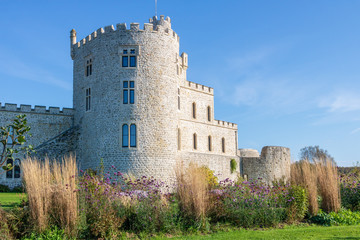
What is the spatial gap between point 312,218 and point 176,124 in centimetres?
1169

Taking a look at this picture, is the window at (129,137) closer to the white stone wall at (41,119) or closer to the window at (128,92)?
the window at (128,92)

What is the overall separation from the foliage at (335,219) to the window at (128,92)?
494 inches

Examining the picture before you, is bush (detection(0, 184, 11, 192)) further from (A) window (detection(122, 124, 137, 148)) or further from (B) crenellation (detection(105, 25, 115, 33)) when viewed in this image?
(B) crenellation (detection(105, 25, 115, 33))

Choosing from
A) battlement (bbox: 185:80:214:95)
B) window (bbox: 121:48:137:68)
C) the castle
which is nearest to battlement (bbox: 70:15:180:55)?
the castle

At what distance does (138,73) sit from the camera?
22.6m

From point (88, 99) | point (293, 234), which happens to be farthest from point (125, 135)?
point (293, 234)

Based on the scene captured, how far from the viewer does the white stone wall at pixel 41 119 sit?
992 inches

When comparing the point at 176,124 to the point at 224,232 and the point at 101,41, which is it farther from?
the point at 224,232

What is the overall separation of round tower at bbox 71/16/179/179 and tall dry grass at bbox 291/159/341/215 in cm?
881

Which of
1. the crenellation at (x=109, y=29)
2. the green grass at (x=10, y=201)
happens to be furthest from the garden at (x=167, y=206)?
the crenellation at (x=109, y=29)

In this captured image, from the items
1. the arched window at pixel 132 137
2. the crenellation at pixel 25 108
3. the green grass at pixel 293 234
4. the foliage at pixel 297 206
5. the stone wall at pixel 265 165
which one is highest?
the crenellation at pixel 25 108

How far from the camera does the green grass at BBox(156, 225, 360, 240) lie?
35.0ft

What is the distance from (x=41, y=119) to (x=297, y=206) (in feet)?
62.5

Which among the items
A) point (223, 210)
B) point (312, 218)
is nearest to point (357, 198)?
point (312, 218)
